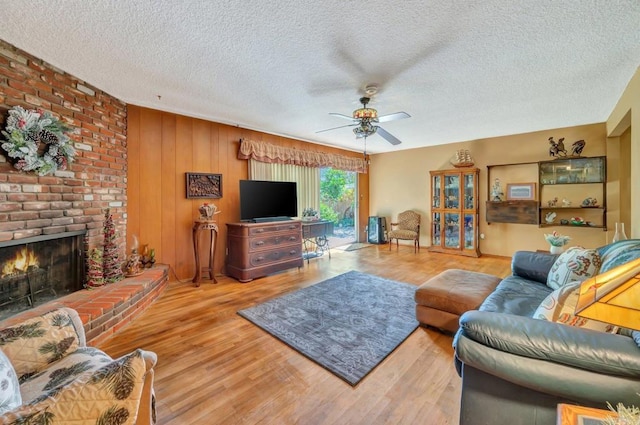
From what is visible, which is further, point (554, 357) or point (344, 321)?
→ point (344, 321)

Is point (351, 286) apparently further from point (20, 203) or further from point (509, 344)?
point (20, 203)

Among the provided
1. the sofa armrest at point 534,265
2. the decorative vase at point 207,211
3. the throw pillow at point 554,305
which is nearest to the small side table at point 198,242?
the decorative vase at point 207,211

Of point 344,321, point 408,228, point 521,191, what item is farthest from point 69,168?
point 521,191

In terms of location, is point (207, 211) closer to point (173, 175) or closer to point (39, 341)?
point (173, 175)

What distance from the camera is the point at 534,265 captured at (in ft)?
8.57

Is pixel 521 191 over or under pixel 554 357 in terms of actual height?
over

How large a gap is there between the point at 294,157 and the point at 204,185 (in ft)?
6.09

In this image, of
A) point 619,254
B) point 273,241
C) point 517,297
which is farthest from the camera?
point 273,241

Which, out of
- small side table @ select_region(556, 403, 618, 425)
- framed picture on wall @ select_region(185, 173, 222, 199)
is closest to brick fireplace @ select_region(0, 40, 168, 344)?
framed picture on wall @ select_region(185, 173, 222, 199)

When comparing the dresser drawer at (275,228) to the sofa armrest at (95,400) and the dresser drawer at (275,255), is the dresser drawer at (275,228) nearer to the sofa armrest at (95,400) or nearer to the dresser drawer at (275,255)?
the dresser drawer at (275,255)

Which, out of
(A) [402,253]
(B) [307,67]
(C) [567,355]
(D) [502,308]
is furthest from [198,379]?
(A) [402,253]

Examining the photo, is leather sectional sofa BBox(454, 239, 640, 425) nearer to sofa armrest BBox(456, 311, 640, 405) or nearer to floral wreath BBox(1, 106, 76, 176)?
sofa armrest BBox(456, 311, 640, 405)

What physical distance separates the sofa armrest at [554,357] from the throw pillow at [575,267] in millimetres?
1143

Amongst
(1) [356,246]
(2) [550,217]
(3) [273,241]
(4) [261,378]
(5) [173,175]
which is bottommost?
(4) [261,378]
